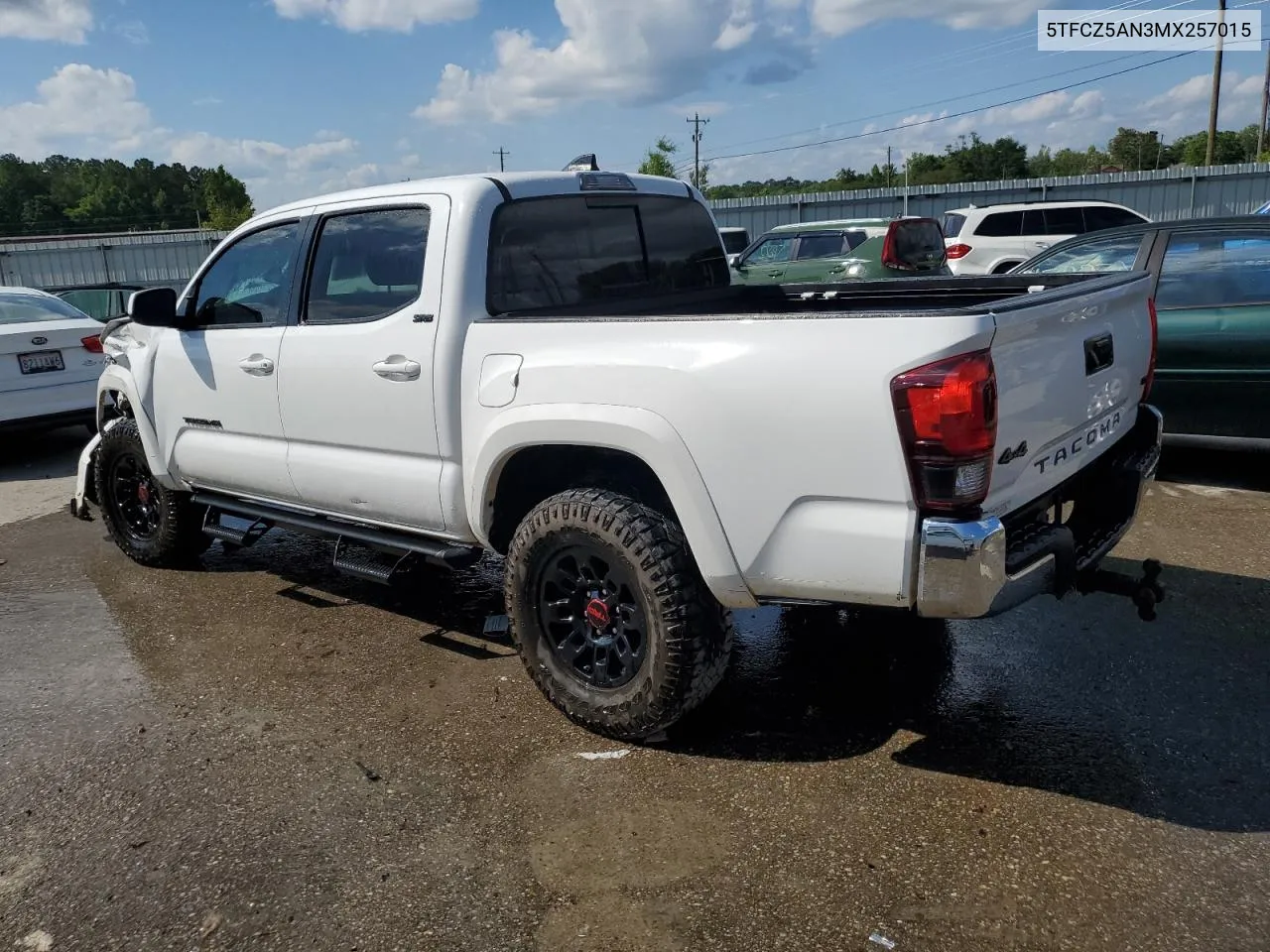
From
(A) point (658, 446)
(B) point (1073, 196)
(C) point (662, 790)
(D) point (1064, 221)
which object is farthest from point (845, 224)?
(B) point (1073, 196)

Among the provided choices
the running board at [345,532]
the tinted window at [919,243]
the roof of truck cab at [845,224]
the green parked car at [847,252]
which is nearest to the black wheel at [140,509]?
the running board at [345,532]

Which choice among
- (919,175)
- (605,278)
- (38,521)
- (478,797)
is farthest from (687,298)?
(919,175)

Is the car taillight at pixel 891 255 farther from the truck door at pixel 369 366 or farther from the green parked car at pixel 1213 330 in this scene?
the truck door at pixel 369 366

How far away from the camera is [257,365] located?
173 inches

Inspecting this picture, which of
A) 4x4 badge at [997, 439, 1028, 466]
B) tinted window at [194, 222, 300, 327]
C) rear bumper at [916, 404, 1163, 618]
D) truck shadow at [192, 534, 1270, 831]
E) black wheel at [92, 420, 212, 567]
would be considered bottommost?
truck shadow at [192, 534, 1270, 831]

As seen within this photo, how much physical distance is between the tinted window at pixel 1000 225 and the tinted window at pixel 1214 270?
34.8 feet

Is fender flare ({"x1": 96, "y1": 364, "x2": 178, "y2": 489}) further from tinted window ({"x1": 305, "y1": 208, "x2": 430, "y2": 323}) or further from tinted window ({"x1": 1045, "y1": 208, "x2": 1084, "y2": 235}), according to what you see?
tinted window ({"x1": 1045, "y1": 208, "x2": 1084, "y2": 235})

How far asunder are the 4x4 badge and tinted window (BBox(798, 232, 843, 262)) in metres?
11.8

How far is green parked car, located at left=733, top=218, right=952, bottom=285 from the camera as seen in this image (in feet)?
42.8

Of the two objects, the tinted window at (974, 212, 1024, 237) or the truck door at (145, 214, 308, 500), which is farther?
the tinted window at (974, 212, 1024, 237)

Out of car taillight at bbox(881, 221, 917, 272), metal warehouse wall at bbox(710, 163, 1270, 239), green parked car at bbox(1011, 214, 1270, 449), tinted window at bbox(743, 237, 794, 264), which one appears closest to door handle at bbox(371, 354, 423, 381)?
green parked car at bbox(1011, 214, 1270, 449)

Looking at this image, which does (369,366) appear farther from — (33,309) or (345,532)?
(33,309)

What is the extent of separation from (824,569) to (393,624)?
8.47 feet

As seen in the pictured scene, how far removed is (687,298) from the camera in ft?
14.8
